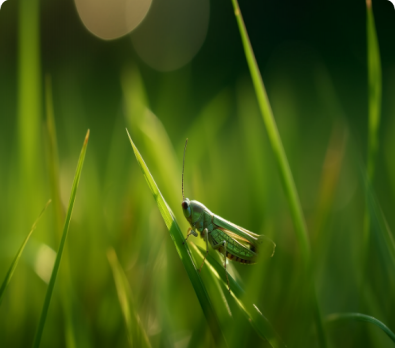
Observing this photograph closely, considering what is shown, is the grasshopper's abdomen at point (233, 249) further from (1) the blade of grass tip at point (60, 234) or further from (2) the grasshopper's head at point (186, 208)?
(1) the blade of grass tip at point (60, 234)

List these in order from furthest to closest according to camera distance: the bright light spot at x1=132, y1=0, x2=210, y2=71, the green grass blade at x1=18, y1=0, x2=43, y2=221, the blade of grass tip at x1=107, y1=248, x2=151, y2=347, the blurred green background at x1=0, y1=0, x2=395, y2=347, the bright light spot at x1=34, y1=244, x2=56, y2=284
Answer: the bright light spot at x1=132, y1=0, x2=210, y2=71 → the green grass blade at x1=18, y1=0, x2=43, y2=221 → the bright light spot at x1=34, y1=244, x2=56, y2=284 → the blurred green background at x1=0, y1=0, x2=395, y2=347 → the blade of grass tip at x1=107, y1=248, x2=151, y2=347

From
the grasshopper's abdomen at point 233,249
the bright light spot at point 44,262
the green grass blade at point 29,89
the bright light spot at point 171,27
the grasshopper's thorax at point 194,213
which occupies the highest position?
the bright light spot at point 171,27

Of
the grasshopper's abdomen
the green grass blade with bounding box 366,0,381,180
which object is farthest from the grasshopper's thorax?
the green grass blade with bounding box 366,0,381,180

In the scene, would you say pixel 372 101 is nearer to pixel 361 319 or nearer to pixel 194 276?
pixel 361 319

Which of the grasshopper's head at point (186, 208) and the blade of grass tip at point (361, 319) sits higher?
the grasshopper's head at point (186, 208)

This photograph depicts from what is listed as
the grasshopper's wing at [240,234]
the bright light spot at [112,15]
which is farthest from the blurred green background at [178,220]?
the bright light spot at [112,15]

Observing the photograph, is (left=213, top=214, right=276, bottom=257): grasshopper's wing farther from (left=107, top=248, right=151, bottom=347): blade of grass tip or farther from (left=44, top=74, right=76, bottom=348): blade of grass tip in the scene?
(left=44, top=74, right=76, bottom=348): blade of grass tip

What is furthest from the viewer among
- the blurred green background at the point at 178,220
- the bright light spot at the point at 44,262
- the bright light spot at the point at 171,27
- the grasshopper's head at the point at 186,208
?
the bright light spot at the point at 171,27

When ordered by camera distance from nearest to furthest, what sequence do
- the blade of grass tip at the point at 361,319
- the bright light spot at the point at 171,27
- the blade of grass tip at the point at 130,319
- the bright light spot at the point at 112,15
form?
the blade of grass tip at the point at 361,319, the blade of grass tip at the point at 130,319, the bright light spot at the point at 112,15, the bright light spot at the point at 171,27

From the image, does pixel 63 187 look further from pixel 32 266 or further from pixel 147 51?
pixel 147 51
